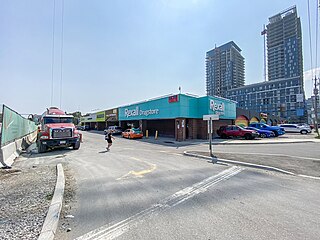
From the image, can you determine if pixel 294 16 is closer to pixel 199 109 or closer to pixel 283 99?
pixel 283 99

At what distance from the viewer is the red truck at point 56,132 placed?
Answer: 1362 cm

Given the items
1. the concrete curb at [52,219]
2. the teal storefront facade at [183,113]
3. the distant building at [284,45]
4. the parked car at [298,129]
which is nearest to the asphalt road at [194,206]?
the concrete curb at [52,219]

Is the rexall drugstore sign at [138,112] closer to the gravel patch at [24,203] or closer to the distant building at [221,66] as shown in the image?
the gravel patch at [24,203]

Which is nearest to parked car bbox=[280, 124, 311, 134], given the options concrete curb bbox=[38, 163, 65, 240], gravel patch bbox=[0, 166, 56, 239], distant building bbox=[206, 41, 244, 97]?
distant building bbox=[206, 41, 244, 97]

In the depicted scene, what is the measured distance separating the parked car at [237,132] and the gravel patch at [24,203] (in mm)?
21920

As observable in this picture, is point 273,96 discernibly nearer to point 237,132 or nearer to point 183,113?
point 237,132

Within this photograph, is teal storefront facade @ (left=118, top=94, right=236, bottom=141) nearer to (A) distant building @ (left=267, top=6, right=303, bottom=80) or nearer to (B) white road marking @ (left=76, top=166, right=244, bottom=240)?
(B) white road marking @ (left=76, top=166, right=244, bottom=240)

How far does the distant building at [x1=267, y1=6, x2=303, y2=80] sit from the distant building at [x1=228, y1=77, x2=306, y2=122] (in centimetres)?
719

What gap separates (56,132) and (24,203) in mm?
10223

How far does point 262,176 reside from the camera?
23.5 feet

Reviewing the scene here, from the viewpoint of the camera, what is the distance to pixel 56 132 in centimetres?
1372

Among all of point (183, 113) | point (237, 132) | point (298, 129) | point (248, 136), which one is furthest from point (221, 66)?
point (183, 113)

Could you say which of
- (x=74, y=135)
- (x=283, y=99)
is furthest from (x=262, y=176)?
(x=283, y=99)

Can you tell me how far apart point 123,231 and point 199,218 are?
4.91 ft
